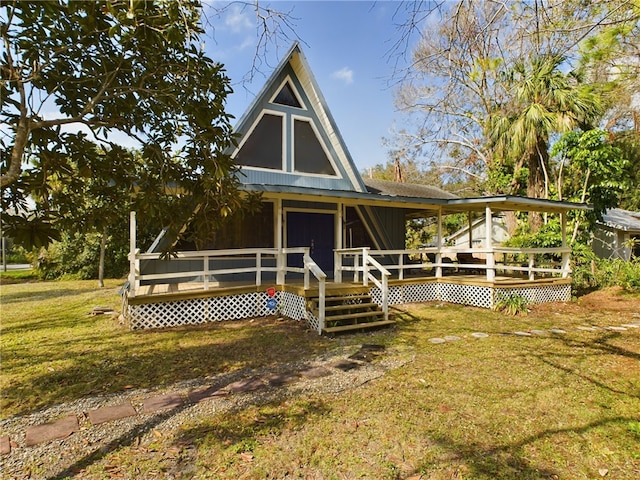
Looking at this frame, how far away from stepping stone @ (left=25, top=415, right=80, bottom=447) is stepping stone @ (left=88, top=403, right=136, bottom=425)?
0.17 meters

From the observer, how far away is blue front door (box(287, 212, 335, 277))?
11781mm

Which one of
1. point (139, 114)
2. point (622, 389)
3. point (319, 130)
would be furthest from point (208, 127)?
point (319, 130)

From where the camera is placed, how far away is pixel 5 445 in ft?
11.7

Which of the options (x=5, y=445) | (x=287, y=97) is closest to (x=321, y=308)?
→ (x=5, y=445)

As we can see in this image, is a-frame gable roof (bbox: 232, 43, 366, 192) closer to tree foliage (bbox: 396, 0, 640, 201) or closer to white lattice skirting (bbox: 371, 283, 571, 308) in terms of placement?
white lattice skirting (bbox: 371, 283, 571, 308)

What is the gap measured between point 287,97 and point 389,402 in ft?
32.8

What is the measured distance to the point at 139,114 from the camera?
458cm

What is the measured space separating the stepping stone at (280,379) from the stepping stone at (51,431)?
228cm

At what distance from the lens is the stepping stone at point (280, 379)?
16.8 ft

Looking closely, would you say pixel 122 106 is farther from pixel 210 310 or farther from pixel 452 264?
pixel 452 264

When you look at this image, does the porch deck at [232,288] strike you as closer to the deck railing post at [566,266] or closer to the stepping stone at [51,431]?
the deck railing post at [566,266]

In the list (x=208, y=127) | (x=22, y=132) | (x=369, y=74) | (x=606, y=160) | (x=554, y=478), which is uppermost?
(x=606, y=160)

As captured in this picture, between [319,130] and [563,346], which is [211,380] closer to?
[563,346]

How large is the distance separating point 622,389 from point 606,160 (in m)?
12.3
